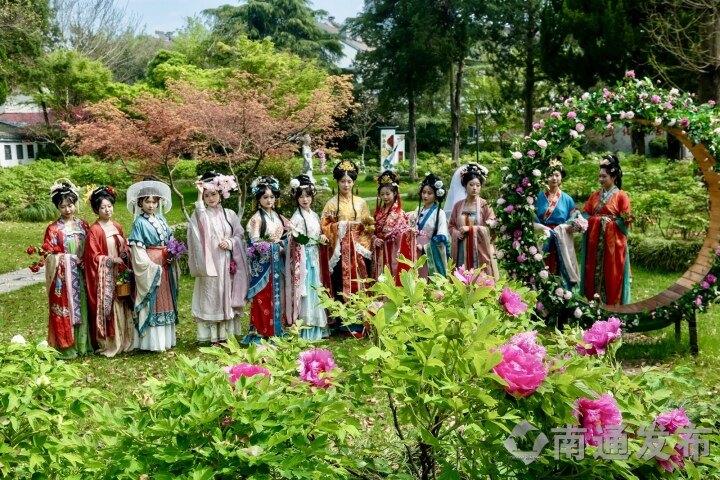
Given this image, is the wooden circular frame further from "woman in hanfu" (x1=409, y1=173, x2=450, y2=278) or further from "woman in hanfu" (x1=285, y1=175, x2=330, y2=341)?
"woman in hanfu" (x1=285, y1=175, x2=330, y2=341)

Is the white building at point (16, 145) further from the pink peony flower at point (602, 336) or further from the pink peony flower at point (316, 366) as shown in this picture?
the pink peony flower at point (602, 336)

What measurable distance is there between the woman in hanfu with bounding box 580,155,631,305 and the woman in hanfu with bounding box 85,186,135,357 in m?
4.83

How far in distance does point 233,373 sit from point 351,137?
1403 inches

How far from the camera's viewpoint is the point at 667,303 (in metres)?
6.80

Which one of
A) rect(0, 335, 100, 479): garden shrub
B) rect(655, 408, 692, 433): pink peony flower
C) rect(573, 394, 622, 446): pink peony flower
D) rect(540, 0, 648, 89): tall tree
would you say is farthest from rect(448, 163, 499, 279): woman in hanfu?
rect(540, 0, 648, 89): tall tree

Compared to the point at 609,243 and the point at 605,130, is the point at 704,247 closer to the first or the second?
the point at 609,243

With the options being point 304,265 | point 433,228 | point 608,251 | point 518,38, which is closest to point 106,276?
point 304,265

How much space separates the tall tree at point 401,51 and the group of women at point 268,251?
21575 mm

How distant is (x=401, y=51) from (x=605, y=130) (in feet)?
78.6

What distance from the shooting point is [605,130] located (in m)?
6.62

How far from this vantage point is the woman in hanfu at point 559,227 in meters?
7.39

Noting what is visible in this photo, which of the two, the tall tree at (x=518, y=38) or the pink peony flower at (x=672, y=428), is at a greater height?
the tall tree at (x=518, y=38)

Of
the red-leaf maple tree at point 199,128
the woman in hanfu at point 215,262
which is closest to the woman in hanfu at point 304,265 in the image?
the woman in hanfu at point 215,262

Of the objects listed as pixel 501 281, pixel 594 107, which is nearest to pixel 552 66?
pixel 594 107
